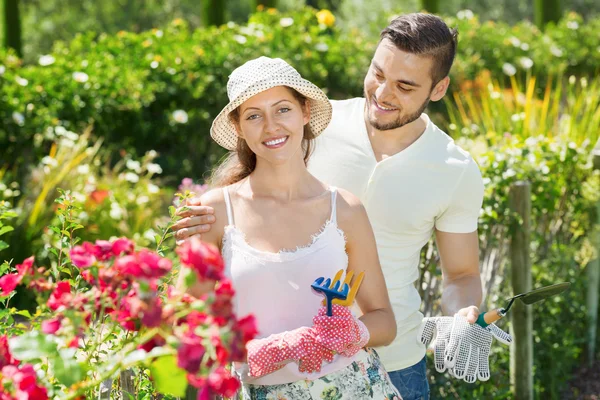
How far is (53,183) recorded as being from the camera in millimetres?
4848

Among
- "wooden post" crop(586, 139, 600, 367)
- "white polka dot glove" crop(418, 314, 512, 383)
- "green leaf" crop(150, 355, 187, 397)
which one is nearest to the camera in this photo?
"green leaf" crop(150, 355, 187, 397)

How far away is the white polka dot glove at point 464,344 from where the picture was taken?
2143mm

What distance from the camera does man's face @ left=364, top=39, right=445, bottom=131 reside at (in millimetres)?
2475

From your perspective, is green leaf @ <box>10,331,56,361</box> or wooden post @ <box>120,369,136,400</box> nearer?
green leaf @ <box>10,331,56,361</box>

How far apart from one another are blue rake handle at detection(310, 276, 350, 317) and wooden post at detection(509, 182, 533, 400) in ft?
6.78

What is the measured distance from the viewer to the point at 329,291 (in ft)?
5.66

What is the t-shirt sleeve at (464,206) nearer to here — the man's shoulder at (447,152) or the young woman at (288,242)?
the man's shoulder at (447,152)

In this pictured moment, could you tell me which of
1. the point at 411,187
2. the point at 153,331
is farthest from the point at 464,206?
the point at 153,331

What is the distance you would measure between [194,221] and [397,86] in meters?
0.86

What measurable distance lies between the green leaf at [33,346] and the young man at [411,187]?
1439mm

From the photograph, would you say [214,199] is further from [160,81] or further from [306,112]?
[160,81]

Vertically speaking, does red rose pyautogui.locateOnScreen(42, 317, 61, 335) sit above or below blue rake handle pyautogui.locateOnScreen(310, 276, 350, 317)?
above

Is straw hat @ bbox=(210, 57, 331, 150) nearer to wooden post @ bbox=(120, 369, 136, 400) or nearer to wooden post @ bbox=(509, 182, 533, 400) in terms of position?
wooden post @ bbox=(120, 369, 136, 400)

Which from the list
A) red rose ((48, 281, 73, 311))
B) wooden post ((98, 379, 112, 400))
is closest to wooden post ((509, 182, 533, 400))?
wooden post ((98, 379, 112, 400))
